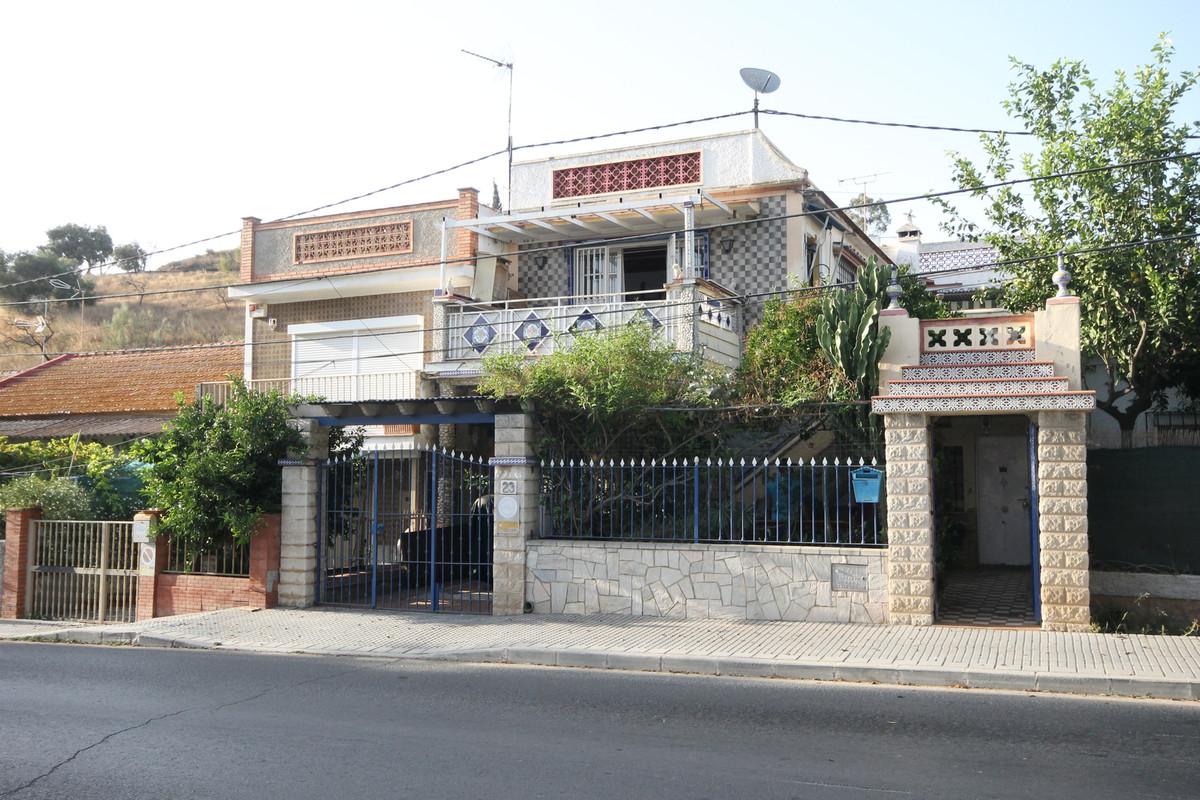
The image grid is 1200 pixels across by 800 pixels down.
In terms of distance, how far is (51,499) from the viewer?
1631cm

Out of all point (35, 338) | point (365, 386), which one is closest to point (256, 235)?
point (365, 386)

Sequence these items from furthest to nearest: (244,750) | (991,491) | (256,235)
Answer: (256,235), (991,491), (244,750)

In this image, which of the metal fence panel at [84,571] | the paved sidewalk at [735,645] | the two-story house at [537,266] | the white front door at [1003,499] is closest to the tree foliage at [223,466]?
the metal fence panel at [84,571]

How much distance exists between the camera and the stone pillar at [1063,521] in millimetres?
11102

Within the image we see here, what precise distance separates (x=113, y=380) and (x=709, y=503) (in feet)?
63.8

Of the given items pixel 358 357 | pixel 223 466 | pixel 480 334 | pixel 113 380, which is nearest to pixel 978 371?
pixel 480 334

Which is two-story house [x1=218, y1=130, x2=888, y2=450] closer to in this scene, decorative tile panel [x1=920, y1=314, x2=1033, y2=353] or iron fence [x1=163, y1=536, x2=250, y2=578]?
iron fence [x1=163, y1=536, x2=250, y2=578]

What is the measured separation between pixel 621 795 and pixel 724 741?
1.52 m

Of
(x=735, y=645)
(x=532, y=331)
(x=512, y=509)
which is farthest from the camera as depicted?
(x=532, y=331)

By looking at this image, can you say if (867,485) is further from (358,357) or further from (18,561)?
(18,561)

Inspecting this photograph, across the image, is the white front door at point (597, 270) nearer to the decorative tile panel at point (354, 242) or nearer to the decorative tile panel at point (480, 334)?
the decorative tile panel at point (480, 334)

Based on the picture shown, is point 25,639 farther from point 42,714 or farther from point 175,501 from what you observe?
point 42,714

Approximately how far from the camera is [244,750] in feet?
22.4

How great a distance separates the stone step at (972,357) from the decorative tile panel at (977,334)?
0.09 ft
